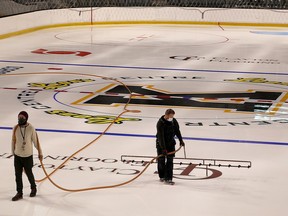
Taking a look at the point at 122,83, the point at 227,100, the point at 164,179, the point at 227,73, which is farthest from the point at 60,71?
the point at 164,179

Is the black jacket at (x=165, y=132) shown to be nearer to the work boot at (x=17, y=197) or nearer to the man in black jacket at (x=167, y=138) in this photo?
the man in black jacket at (x=167, y=138)

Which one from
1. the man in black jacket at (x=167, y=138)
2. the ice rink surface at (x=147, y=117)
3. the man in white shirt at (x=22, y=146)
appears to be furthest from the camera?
the man in black jacket at (x=167, y=138)

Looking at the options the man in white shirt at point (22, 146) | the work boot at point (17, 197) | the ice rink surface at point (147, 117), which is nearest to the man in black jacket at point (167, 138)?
the ice rink surface at point (147, 117)

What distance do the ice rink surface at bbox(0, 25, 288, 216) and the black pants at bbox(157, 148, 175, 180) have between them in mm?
116

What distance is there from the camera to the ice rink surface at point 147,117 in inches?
297

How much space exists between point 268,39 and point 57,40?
6677 millimetres

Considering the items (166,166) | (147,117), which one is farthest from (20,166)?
(147,117)

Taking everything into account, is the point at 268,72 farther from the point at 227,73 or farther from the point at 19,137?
the point at 19,137

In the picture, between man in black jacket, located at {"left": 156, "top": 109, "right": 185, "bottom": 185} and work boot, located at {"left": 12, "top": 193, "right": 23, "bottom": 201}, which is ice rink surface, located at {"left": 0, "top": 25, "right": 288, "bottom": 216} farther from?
man in black jacket, located at {"left": 156, "top": 109, "right": 185, "bottom": 185}

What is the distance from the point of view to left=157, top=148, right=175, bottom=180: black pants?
8.00 m

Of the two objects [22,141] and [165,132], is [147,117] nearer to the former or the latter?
[165,132]

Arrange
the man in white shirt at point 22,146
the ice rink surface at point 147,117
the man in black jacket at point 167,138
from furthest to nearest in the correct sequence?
the man in black jacket at point 167,138 → the ice rink surface at point 147,117 → the man in white shirt at point 22,146

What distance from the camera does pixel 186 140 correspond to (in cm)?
1023

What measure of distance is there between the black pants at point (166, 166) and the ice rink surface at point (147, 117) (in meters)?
0.12
